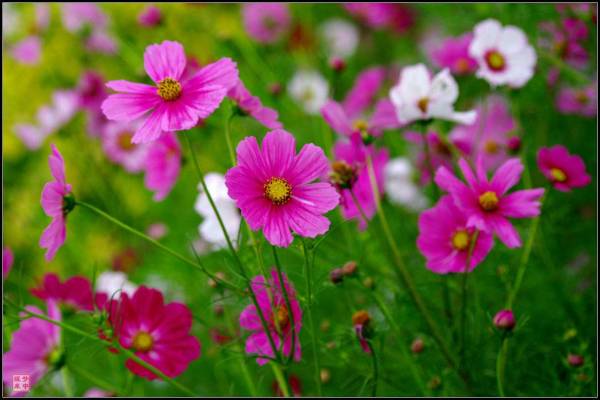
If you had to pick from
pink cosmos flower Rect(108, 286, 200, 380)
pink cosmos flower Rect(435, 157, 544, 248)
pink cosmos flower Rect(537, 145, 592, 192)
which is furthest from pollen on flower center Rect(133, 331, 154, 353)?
pink cosmos flower Rect(537, 145, 592, 192)

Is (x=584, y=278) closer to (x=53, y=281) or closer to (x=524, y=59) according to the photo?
(x=524, y=59)

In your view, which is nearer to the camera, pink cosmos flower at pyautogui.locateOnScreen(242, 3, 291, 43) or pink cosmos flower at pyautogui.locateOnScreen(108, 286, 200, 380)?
pink cosmos flower at pyautogui.locateOnScreen(108, 286, 200, 380)

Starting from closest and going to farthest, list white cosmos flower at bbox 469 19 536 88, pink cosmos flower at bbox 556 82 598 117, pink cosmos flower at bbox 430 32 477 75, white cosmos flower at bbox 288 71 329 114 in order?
white cosmos flower at bbox 469 19 536 88 < pink cosmos flower at bbox 430 32 477 75 < pink cosmos flower at bbox 556 82 598 117 < white cosmos flower at bbox 288 71 329 114

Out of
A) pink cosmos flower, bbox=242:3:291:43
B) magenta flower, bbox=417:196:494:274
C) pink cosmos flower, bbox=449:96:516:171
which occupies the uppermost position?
pink cosmos flower, bbox=242:3:291:43

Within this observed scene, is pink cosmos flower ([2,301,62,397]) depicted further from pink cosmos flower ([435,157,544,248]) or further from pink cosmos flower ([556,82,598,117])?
pink cosmos flower ([556,82,598,117])

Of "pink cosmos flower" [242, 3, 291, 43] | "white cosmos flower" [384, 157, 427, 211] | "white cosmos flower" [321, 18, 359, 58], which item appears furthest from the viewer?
"white cosmos flower" [321, 18, 359, 58]

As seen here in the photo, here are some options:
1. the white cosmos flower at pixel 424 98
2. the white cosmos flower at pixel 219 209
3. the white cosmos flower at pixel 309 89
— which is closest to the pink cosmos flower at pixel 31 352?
the white cosmos flower at pixel 219 209

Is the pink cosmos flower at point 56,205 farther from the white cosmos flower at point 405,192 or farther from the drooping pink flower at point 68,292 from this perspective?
the white cosmos flower at point 405,192

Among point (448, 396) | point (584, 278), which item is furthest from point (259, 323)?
point (584, 278)
